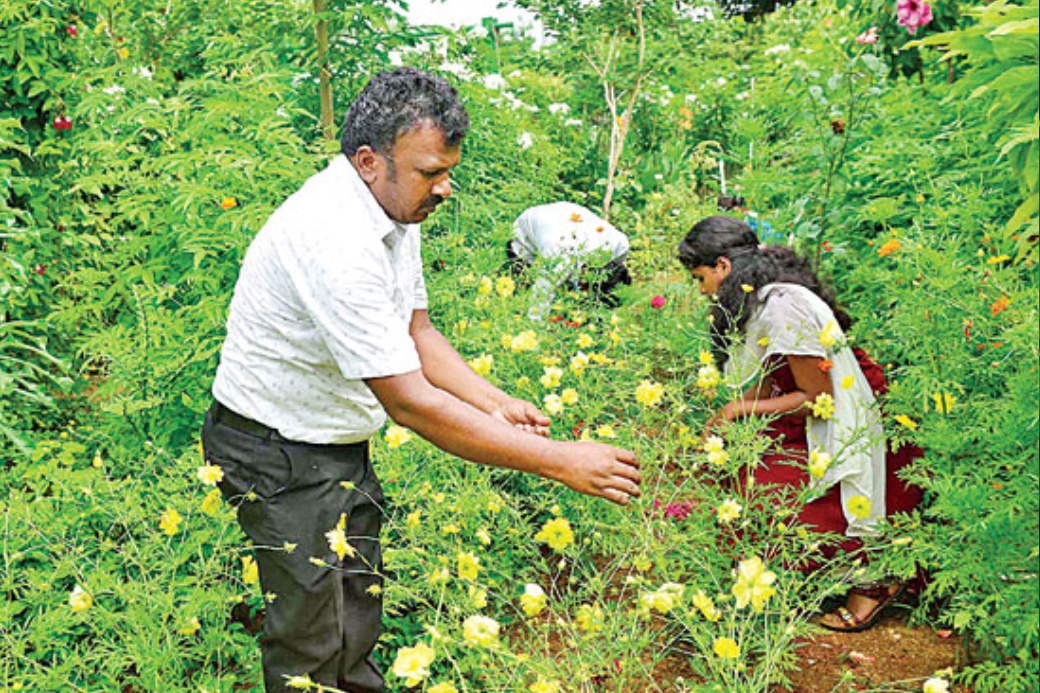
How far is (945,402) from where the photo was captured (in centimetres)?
259

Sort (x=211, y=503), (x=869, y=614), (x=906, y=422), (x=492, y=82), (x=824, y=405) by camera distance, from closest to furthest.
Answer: (x=211, y=503), (x=906, y=422), (x=824, y=405), (x=869, y=614), (x=492, y=82)

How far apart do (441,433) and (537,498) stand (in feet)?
4.16

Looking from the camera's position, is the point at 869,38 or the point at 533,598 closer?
the point at 533,598

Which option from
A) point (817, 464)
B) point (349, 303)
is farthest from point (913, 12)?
point (349, 303)

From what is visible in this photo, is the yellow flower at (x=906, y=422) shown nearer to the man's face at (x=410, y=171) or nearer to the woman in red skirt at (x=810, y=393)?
the woman in red skirt at (x=810, y=393)

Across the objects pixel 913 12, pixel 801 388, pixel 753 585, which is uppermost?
pixel 913 12

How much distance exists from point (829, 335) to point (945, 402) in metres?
0.36

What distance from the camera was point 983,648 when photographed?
244cm

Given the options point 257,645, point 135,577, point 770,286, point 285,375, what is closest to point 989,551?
point 770,286

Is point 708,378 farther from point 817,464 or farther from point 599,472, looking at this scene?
point 599,472

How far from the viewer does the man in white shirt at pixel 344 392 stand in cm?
190

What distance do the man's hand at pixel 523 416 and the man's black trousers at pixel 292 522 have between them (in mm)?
348

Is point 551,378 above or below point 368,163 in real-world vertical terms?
below

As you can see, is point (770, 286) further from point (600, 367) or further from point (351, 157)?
point (351, 157)
